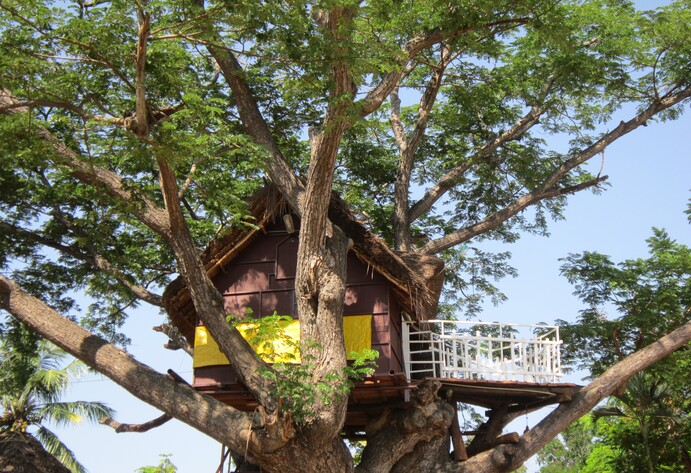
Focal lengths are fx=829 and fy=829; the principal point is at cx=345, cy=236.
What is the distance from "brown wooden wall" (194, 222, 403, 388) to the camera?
12.2 m

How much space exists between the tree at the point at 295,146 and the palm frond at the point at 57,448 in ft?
21.6

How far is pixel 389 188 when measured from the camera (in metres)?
17.9

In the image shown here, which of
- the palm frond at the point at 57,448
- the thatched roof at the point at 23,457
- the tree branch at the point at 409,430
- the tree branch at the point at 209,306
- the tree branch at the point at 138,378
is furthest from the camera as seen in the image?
the palm frond at the point at 57,448

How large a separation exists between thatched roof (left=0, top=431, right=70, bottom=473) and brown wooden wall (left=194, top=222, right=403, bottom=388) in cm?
240

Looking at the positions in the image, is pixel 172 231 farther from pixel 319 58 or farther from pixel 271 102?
pixel 271 102

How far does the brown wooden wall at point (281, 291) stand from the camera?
480 inches

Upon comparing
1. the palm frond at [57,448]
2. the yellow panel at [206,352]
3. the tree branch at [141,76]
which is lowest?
the palm frond at [57,448]

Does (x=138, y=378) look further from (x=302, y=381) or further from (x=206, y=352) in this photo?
(x=302, y=381)

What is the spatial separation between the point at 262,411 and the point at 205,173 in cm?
379

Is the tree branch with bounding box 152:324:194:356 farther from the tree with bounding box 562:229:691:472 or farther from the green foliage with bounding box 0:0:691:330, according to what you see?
the tree with bounding box 562:229:691:472

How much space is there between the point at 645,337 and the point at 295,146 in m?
7.75

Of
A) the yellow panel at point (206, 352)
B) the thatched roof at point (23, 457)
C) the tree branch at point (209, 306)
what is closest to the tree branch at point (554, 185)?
the yellow panel at point (206, 352)

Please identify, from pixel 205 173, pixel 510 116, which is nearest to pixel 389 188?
pixel 510 116

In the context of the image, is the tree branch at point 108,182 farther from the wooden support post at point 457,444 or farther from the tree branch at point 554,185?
the tree branch at point 554,185
